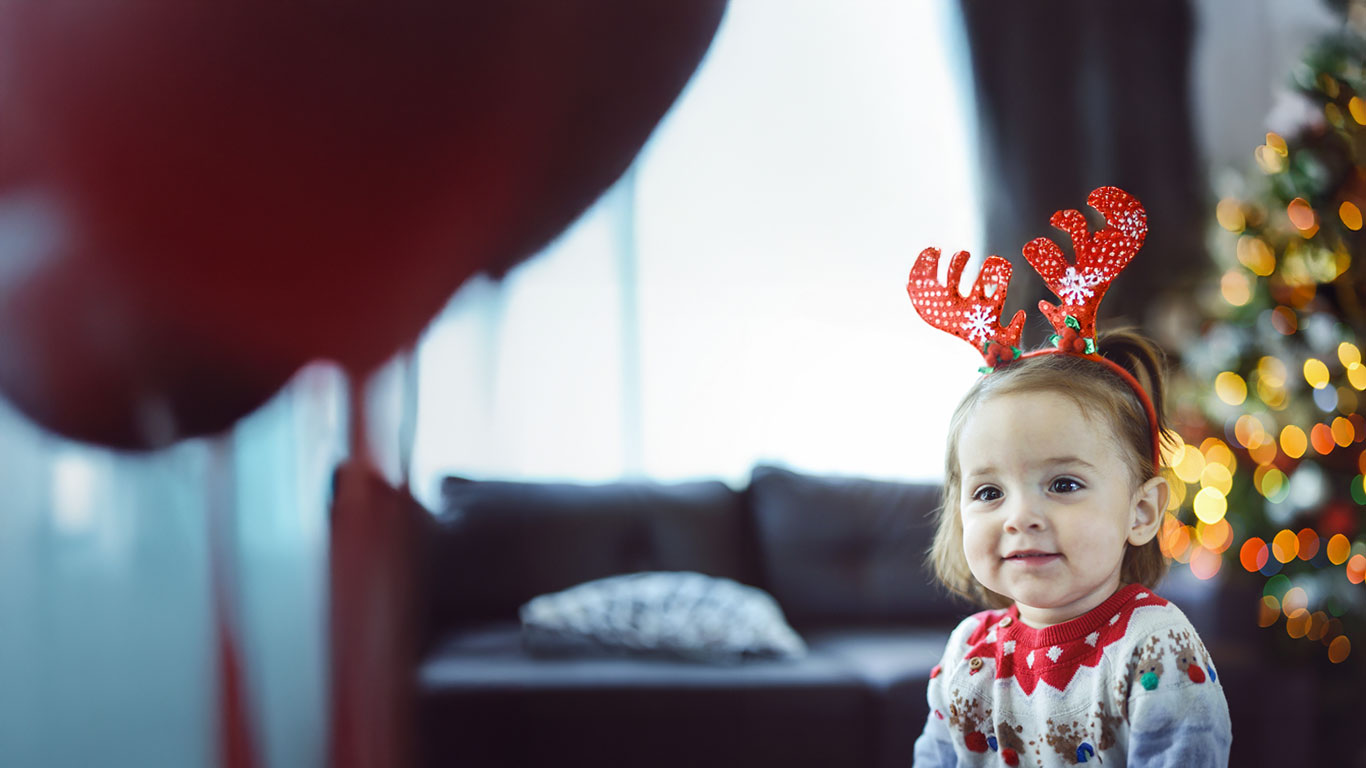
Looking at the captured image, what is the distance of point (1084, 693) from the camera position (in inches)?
32.8

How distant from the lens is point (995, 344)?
0.95m

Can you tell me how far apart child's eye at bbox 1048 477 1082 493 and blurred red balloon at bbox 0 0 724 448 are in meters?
1.54

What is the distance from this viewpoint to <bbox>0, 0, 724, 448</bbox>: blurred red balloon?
69.5 inches

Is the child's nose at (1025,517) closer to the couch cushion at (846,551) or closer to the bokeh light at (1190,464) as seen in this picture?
the couch cushion at (846,551)

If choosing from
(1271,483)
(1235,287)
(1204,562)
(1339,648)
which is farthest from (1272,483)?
(1235,287)

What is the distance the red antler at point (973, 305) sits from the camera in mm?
943

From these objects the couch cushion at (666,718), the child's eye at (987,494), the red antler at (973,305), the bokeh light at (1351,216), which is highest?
the bokeh light at (1351,216)

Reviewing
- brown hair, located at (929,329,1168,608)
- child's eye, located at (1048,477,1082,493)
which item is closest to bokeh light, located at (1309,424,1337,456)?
brown hair, located at (929,329,1168,608)

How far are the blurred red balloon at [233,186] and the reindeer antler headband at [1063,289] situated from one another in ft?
4.63

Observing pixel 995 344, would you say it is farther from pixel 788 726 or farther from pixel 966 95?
pixel 966 95

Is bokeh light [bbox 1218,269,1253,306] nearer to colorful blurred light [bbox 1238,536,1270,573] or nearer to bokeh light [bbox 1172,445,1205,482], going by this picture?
bokeh light [bbox 1172,445,1205,482]

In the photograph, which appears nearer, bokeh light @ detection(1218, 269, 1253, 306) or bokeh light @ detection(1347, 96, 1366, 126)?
bokeh light @ detection(1347, 96, 1366, 126)

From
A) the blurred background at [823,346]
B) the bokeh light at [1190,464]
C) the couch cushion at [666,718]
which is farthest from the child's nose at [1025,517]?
the bokeh light at [1190,464]

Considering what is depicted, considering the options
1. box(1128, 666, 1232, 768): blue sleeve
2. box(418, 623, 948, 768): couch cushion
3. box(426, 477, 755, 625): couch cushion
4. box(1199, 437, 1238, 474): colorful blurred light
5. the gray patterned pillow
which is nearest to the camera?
box(1128, 666, 1232, 768): blue sleeve
